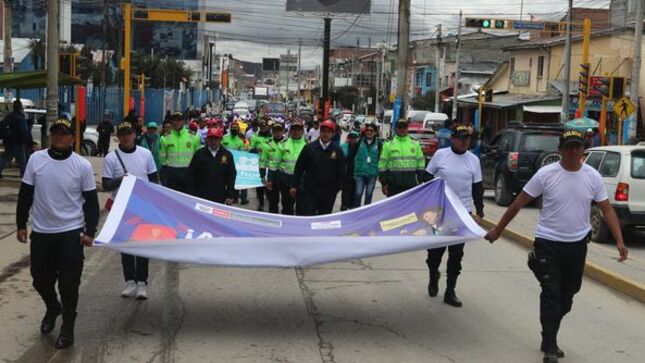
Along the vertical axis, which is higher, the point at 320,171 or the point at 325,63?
the point at 325,63

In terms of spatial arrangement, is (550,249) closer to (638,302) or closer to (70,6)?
(638,302)

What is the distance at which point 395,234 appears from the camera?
25.1ft

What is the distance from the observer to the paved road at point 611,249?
10359mm

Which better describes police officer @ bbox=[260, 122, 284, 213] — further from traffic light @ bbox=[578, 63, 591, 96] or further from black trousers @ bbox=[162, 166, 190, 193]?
traffic light @ bbox=[578, 63, 591, 96]

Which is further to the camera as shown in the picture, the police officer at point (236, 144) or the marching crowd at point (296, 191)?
the police officer at point (236, 144)

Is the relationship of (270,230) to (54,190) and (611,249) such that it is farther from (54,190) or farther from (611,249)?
(611,249)

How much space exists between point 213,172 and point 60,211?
3.57m

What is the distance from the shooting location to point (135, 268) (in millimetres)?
8125

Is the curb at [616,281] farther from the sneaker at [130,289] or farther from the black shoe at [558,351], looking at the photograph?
the sneaker at [130,289]

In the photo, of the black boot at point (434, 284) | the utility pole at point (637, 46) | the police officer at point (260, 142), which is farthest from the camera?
the utility pole at point (637, 46)

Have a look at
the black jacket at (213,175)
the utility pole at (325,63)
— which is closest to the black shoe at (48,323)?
the black jacket at (213,175)

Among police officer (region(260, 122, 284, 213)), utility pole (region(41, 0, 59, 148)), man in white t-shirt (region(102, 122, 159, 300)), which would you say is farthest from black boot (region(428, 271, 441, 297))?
utility pole (region(41, 0, 59, 148))

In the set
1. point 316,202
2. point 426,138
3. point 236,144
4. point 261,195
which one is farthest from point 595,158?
point 426,138

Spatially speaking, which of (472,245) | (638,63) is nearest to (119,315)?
(472,245)
